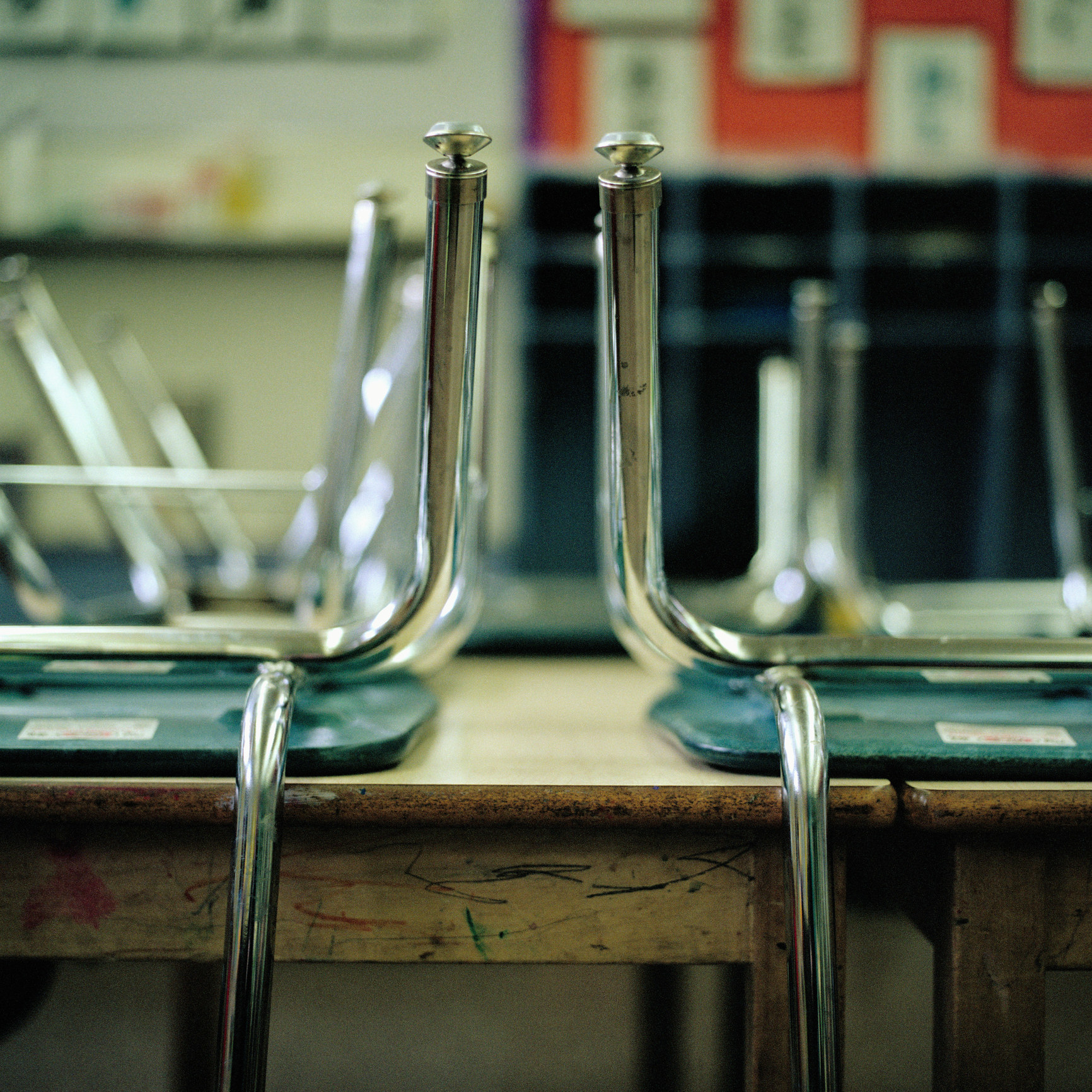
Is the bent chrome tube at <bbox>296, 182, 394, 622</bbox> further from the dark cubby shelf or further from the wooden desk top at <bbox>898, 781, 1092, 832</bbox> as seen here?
the dark cubby shelf

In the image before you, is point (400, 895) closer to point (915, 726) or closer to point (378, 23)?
point (915, 726)

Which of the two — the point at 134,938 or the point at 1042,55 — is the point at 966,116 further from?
the point at 134,938

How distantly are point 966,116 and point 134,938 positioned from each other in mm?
3441

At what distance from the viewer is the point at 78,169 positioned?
3.11 metres

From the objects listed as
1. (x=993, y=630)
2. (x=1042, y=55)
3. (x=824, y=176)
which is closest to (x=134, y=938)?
(x=993, y=630)

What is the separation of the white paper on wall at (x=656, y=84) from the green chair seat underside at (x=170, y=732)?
293cm

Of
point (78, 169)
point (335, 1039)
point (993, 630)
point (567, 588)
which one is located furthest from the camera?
point (78, 169)

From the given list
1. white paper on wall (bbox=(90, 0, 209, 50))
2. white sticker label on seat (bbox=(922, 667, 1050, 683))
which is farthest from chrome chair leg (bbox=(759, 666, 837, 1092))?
white paper on wall (bbox=(90, 0, 209, 50))

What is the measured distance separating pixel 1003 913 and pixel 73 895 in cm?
47

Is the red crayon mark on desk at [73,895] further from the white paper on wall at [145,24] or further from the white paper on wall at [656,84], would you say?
the white paper on wall at [145,24]

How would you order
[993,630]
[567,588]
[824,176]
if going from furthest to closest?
[824,176] → [567,588] → [993,630]

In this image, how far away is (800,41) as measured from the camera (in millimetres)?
3049

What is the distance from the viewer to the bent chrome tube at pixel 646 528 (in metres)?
0.43

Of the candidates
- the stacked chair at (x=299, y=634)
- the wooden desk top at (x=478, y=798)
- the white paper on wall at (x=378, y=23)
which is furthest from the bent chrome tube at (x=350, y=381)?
the white paper on wall at (x=378, y=23)
